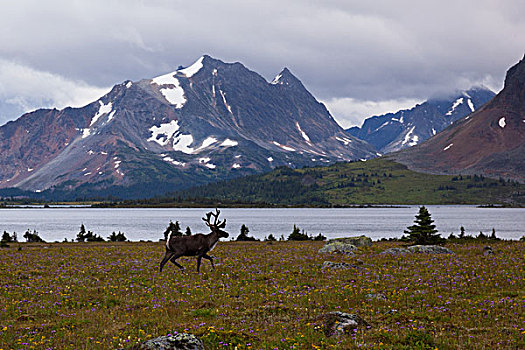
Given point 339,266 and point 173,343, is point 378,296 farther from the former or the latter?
point 173,343

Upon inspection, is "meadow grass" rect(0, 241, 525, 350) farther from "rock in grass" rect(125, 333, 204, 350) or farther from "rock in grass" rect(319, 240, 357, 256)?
"rock in grass" rect(319, 240, 357, 256)

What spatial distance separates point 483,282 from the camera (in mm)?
22953

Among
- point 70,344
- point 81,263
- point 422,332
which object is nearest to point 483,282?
point 422,332

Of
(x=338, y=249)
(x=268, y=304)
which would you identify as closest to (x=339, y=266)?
→ (x=268, y=304)

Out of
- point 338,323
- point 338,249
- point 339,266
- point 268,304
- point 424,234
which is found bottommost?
point 268,304

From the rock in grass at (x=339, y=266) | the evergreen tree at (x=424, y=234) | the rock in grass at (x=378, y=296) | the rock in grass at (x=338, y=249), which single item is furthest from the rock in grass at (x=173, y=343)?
the evergreen tree at (x=424, y=234)

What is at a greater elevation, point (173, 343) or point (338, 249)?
point (173, 343)

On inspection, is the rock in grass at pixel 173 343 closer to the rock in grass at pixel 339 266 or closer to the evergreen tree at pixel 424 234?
the rock in grass at pixel 339 266

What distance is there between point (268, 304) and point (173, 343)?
806cm

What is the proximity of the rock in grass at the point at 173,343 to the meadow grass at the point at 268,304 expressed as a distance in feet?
3.13

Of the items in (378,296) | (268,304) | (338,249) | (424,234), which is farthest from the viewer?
(424,234)

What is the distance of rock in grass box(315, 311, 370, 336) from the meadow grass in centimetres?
29

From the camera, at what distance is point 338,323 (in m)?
15.4

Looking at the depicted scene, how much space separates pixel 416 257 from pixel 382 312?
18.3 m
